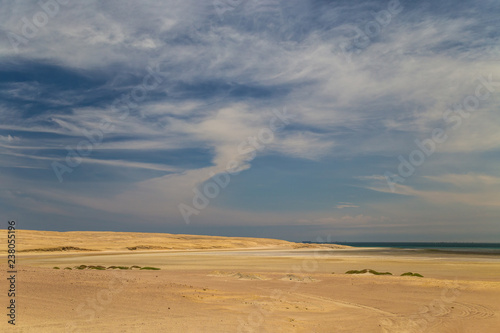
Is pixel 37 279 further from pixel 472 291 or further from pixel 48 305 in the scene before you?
pixel 472 291

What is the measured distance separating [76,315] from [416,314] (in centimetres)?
1248

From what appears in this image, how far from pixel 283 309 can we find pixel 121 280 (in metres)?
8.90

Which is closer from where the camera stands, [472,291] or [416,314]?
[416,314]

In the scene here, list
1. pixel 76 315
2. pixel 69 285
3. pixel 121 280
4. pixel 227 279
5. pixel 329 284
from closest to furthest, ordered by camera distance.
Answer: pixel 76 315, pixel 69 285, pixel 121 280, pixel 329 284, pixel 227 279

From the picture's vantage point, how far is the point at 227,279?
25.0 metres

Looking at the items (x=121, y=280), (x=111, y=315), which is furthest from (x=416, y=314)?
(x=121, y=280)

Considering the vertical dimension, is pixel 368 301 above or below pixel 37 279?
below

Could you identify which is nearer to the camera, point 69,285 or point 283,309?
point 283,309

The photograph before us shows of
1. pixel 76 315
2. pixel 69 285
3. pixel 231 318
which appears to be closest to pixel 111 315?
pixel 76 315

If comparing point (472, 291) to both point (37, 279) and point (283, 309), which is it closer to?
point (283, 309)

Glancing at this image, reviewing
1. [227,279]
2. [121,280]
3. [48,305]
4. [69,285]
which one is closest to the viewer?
[48,305]

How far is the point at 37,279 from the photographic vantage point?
1777cm

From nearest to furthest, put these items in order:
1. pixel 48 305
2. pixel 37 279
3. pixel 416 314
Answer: pixel 48 305 → pixel 416 314 → pixel 37 279

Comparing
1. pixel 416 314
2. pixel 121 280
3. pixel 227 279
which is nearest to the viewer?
pixel 416 314
